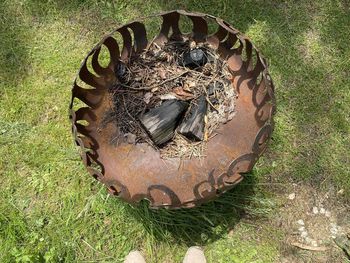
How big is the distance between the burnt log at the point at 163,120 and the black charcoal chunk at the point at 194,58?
0.99 feet

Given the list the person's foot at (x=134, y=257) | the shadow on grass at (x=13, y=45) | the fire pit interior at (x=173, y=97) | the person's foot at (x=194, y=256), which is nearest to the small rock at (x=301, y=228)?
the person's foot at (x=194, y=256)

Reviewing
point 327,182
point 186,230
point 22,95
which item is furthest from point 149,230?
point 22,95

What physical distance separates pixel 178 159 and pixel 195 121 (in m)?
0.27

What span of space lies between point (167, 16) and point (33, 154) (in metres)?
1.41

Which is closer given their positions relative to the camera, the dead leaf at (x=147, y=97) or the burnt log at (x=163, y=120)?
the burnt log at (x=163, y=120)

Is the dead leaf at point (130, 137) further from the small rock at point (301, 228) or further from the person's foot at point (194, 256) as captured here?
the small rock at point (301, 228)

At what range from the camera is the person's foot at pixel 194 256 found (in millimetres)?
2790

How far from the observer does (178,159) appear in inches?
106

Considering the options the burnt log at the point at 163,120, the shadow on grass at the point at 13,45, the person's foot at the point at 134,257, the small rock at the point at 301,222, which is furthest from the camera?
the shadow on grass at the point at 13,45

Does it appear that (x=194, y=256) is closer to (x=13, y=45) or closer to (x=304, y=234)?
(x=304, y=234)

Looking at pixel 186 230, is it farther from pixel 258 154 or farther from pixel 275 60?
pixel 275 60

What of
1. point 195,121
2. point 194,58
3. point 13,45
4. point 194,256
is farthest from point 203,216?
point 13,45

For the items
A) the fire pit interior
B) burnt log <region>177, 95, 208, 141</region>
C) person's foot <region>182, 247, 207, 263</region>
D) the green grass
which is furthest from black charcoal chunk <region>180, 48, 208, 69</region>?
person's foot <region>182, 247, 207, 263</region>

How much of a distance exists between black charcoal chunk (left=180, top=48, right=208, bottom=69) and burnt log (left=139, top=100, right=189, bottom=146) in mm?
302
